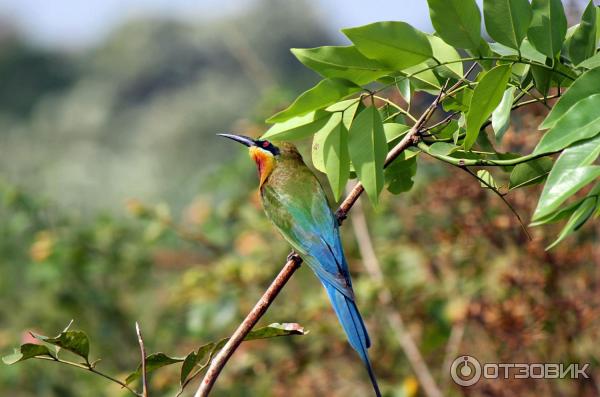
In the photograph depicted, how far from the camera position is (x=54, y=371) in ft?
12.2

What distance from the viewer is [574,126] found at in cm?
71

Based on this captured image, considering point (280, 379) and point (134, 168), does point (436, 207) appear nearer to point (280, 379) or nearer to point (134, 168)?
point (280, 379)

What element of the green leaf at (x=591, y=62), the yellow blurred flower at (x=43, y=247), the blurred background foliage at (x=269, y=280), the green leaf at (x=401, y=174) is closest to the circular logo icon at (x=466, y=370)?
the blurred background foliage at (x=269, y=280)

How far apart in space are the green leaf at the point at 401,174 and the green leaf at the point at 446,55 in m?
0.12

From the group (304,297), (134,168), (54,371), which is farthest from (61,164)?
(304,297)

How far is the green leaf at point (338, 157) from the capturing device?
0.89 metres

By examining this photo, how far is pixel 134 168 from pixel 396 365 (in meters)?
6.74

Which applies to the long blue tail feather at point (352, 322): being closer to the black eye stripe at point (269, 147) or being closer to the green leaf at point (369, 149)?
the green leaf at point (369, 149)

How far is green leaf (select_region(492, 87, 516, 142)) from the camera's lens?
31.6 inches

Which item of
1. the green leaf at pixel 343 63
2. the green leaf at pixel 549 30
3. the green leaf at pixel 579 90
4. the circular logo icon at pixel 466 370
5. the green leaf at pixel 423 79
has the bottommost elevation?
the circular logo icon at pixel 466 370

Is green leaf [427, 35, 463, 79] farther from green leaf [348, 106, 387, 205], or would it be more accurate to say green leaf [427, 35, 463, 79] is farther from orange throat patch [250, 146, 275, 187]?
orange throat patch [250, 146, 275, 187]

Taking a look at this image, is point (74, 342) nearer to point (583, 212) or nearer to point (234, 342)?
point (234, 342)

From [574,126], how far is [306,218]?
757 mm

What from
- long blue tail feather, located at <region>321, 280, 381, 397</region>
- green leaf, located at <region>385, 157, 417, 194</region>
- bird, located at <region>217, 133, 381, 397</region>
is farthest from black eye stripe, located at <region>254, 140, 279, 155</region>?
green leaf, located at <region>385, 157, 417, 194</region>
